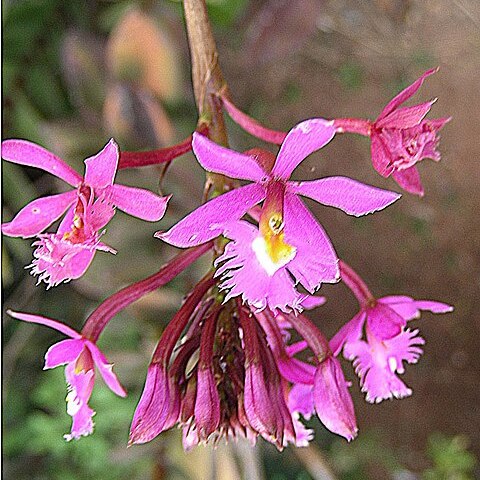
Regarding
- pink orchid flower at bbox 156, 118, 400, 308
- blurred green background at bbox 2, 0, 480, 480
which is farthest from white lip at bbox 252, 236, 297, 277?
blurred green background at bbox 2, 0, 480, 480

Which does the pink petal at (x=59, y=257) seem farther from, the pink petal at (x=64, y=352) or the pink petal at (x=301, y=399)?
the pink petal at (x=301, y=399)

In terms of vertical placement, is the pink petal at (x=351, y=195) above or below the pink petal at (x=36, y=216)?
above

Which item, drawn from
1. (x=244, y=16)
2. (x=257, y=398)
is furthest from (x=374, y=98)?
(x=257, y=398)

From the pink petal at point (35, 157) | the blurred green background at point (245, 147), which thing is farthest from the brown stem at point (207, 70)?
the blurred green background at point (245, 147)

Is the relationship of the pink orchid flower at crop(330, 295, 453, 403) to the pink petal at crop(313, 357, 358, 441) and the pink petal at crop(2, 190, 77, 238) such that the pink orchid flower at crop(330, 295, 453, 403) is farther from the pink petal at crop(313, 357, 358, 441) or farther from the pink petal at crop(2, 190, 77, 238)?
the pink petal at crop(2, 190, 77, 238)

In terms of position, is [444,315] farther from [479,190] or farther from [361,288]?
[361,288]
